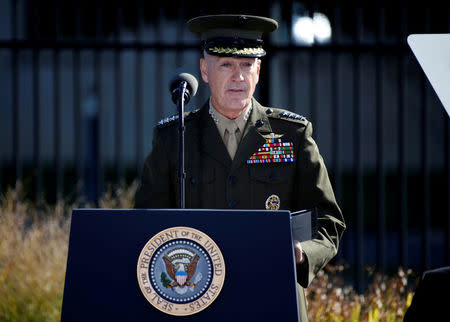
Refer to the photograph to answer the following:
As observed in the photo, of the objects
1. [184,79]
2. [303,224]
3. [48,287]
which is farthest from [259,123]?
[48,287]

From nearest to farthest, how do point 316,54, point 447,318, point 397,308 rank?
point 447,318 → point 397,308 → point 316,54

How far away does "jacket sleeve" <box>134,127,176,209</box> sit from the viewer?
2035 millimetres

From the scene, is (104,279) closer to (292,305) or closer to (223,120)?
(292,305)

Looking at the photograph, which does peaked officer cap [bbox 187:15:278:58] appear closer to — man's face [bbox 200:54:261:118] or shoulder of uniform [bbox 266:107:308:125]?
man's face [bbox 200:54:261:118]

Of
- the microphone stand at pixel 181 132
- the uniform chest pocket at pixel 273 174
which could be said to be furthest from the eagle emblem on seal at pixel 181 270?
the uniform chest pocket at pixel 273 174

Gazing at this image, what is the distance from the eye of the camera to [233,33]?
6.63 ft

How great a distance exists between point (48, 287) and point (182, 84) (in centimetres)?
258

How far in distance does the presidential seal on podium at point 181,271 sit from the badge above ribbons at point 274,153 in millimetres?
610

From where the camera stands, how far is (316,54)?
211 inches

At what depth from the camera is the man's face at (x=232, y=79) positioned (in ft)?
6.53

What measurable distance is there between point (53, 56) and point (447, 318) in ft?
15.4

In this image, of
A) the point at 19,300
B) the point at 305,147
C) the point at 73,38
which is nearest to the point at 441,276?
the point at 305,147

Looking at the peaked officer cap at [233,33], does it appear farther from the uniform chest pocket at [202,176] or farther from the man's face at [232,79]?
the uniform chest pocket at [202,176]

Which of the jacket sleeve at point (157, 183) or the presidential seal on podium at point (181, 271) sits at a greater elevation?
the jacket sleeve at point (157, 183)
